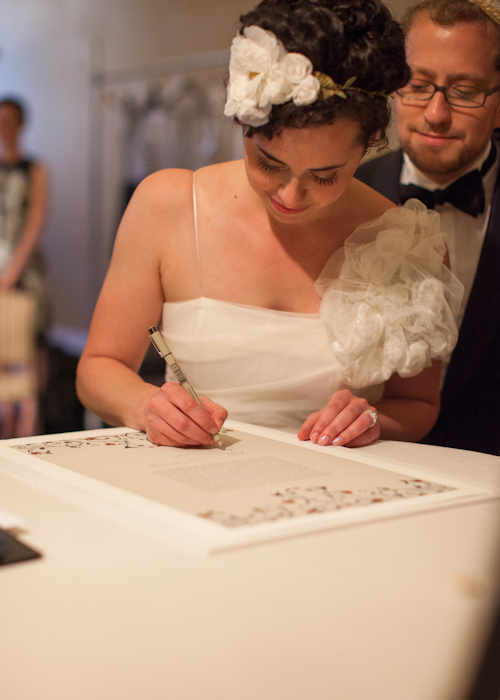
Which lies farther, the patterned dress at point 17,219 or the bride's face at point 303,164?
the patterned dress at point 17,219

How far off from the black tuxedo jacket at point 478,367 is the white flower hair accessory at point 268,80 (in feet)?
2.88

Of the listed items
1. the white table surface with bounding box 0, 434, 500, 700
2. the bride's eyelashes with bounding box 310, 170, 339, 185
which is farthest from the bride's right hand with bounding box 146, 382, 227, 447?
the bride's eyelashes with bounding box 310, 170, 339, 185

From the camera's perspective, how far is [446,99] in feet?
6.09

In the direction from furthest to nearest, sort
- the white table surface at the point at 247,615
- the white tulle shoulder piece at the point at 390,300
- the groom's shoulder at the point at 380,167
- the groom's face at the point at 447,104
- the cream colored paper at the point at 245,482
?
the groom's shoulder at the point at 380,167, the groom's face at the point at 447,104, the white tulle shoulder piece at the point at 390,300, the cream colored paper at the point at 245,482, the white table surface at the point at 247,615

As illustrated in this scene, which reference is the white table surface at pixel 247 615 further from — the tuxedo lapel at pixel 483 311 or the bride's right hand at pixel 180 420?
the tuxedo lapel at pixel 483 311

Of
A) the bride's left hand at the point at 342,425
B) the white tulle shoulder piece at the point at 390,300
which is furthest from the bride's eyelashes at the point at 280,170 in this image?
the bride's left hand at the point at 342,425

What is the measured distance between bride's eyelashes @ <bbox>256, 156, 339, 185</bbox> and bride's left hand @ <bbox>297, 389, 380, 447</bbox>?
39 cm

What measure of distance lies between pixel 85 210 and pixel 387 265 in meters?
4.87

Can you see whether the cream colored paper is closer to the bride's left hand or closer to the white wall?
the bride's left hand

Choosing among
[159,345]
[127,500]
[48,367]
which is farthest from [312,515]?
[48,367]

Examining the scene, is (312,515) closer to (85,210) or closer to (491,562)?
(491,562)

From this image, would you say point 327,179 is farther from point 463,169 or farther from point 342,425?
point 463,169

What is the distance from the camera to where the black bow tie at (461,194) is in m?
1.92

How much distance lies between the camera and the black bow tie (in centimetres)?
192
